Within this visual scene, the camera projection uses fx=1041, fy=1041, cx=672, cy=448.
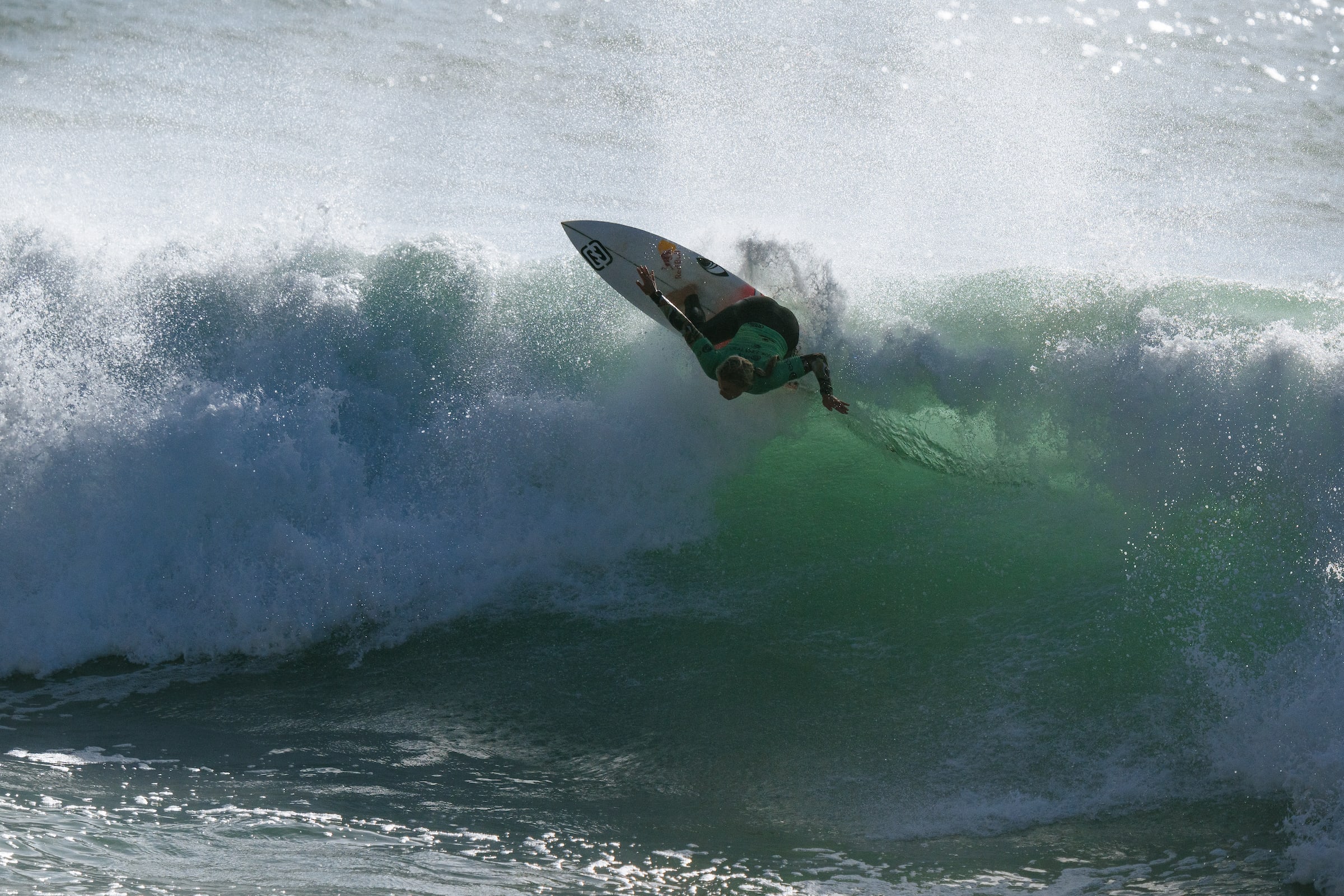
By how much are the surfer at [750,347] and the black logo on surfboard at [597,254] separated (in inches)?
34.8

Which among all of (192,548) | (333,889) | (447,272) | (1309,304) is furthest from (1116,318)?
(192,548)

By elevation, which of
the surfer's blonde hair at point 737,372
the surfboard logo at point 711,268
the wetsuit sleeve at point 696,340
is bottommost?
the surfer's blonde hair at point 737,372

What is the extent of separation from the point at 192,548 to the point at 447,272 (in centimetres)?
282

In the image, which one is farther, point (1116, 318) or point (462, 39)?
A: point (462, 39)

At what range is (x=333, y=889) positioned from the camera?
4.05 m

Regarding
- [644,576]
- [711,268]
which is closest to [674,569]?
[644,576]

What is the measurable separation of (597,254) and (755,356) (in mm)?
2003

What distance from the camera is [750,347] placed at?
244 inches

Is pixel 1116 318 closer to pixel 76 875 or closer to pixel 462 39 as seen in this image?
pixel 76 875

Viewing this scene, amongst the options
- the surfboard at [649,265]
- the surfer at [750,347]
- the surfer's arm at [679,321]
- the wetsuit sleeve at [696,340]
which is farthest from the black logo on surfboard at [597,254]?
the wetsuit sleeve at [696,340]

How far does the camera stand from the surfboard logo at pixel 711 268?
7.17m

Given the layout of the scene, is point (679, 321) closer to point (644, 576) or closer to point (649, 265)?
point (649, 265)

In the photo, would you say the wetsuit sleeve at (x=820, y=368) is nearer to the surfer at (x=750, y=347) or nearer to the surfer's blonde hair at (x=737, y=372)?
the surfer at (x=750, y=347)

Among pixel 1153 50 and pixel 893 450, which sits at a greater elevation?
pixel 1153 50
